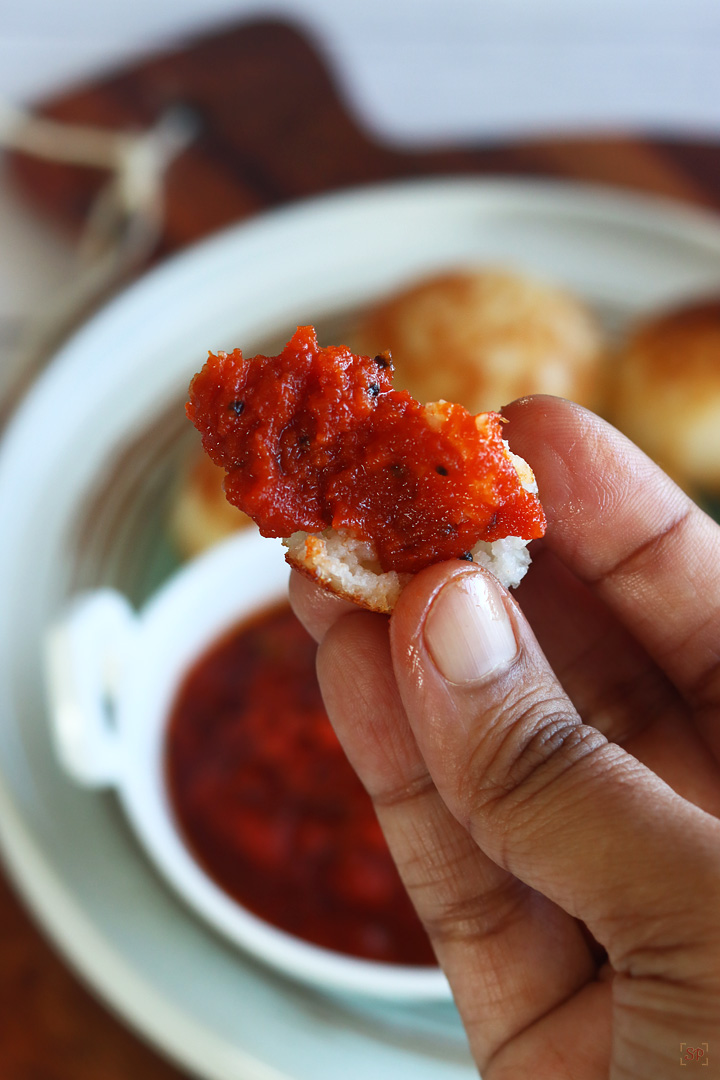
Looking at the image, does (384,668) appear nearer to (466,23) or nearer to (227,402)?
(227,402)

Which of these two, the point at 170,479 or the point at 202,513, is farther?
the point at 170,479

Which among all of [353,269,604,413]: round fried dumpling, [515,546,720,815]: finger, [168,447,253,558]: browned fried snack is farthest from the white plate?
[515,546,720,815]: finger

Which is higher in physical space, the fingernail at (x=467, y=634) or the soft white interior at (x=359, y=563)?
the soft white interior at (x=359, y=563)

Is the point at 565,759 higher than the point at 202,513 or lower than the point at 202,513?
lower

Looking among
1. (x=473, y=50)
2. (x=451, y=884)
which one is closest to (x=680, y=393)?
(x=451, y=884)

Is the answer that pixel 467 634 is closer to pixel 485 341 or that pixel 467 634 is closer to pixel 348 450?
pixel 348 450

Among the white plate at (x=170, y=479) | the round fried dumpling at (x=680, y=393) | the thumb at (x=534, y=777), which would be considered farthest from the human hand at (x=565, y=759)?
the round fried dumpling at (x=680, y=393)
